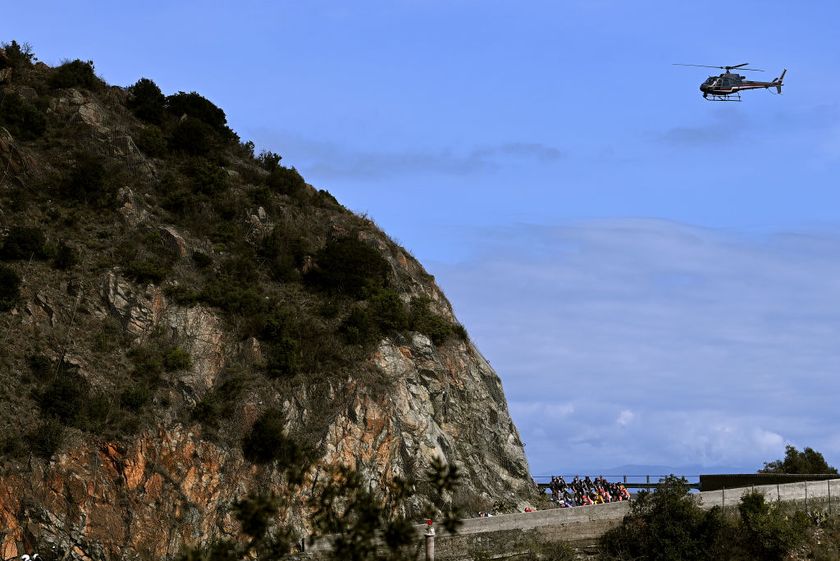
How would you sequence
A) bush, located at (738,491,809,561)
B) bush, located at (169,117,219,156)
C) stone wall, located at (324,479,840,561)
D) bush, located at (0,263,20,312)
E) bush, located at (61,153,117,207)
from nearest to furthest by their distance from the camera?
stone wall, located at (324,479,840,561) → bush, located at (738,491,809,561) → bush, located at (0,263,20,312) → bush, located at (61,153,117,207) → bush, located at (169,117,219,156)

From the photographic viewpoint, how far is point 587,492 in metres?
56.8

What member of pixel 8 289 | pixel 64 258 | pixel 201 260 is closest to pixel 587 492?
pixel 201 260

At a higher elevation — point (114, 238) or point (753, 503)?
point (114, 238)

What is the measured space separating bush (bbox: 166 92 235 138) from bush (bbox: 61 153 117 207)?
A: 50.1 feet

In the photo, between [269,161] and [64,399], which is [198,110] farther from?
[64,399]

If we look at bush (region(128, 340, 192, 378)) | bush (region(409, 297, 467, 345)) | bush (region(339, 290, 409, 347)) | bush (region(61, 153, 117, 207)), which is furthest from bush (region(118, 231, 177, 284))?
bush (region(409, 297, 467, 345))

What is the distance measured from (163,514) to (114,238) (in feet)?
62.4

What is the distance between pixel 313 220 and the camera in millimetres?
68312

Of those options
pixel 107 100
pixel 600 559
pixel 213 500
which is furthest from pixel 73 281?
pixel 600 559

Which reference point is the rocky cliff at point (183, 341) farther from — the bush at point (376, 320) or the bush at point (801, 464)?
the bush at point (801, 464)

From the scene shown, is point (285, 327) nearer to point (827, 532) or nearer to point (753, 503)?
point (753, 503)

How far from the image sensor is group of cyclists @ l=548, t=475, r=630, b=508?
180 ft

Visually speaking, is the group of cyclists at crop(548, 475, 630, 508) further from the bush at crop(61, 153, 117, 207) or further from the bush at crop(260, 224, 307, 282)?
the bush at crop(61, 153, 117, 207)

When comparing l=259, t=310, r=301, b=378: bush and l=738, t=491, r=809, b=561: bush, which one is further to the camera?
l=259, t=310, r=301, b=378: bush
